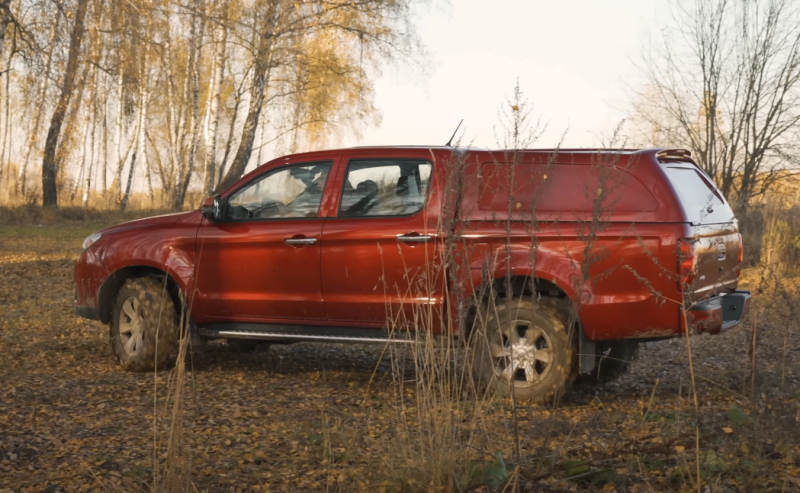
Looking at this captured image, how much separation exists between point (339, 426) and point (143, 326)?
2.68 m

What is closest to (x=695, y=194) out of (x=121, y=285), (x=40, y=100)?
(x=121, y=285)

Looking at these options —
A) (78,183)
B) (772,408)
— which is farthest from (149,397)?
(78,183)

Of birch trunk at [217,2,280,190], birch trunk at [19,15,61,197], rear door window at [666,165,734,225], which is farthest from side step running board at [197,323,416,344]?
birch trunk at [217,2,280,190]

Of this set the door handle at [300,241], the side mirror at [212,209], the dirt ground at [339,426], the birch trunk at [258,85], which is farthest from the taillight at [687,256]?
the birch trunk at [258,85]

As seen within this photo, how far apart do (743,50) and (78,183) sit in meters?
27.7

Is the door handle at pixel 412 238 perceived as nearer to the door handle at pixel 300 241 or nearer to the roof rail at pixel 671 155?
the door handle at pixel 300 241

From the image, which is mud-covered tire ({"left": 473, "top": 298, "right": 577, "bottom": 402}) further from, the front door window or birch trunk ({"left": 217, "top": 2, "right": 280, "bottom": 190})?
birch trunk ({"left": 217, "top": 2, "right": 280, "bottom": 190})

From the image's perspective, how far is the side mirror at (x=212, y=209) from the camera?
722 centimetres

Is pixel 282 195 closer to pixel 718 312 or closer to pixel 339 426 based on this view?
pixel 339 426

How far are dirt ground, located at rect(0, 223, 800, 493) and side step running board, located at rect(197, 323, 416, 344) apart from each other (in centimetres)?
39

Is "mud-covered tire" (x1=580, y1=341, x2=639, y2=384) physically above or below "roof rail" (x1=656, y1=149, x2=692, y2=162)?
below

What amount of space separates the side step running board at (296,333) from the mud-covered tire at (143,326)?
0.28 meters

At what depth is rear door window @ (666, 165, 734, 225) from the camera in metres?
5.96

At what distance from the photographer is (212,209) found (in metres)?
7.24
